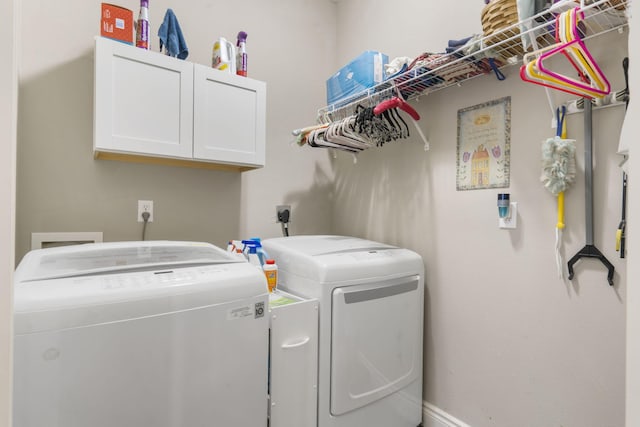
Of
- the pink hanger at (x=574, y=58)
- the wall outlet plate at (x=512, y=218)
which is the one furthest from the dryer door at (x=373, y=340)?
the pink hanger at (x=574, y=58)

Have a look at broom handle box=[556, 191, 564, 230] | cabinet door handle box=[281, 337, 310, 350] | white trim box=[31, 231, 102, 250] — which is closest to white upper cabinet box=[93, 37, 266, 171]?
white trim box=[31, 231, 102, 250]

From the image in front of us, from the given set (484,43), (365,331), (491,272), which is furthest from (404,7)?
(365,331)

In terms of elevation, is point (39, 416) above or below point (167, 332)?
below

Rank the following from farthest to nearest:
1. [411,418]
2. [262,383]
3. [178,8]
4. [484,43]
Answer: [178,8] → [411,418] → [484,43] → [262,383]

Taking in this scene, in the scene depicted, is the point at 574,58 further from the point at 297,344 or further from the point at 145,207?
the point at 145,207

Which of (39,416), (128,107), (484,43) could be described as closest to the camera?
(39,416)

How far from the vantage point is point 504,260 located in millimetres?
1572

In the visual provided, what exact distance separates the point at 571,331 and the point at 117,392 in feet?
5.18

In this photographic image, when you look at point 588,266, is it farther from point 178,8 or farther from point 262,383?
point 178,8

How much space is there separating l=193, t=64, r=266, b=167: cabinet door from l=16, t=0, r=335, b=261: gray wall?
0.32m

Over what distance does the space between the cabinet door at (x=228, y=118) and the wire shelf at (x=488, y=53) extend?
0.55 metres

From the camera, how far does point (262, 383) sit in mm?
1207

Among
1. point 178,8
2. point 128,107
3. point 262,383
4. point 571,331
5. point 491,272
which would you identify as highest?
point 178,8

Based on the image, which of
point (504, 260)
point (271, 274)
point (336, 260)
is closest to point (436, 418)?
point (504, 260)
